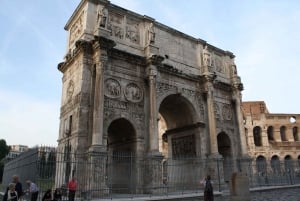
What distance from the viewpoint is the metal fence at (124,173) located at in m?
10.1

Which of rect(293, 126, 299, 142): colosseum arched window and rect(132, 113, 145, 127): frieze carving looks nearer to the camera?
rect(132, 113, 145, 127): frieze carving

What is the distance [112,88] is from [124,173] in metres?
4.90

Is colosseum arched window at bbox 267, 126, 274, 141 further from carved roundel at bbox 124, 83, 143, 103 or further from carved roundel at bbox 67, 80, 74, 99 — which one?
carved roundel at bbox 67, 80, 74, 99

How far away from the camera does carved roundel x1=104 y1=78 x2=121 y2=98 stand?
555 inches

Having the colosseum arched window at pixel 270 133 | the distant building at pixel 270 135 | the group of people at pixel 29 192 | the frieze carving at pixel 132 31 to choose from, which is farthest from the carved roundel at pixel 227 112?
the colosseum arched window at pixel 270 133

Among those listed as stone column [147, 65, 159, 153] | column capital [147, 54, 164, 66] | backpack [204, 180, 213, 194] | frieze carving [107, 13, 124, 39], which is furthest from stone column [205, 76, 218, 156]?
backpack [204, 180, 213, 194]

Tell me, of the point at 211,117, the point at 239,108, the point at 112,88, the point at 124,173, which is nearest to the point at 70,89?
the point at 112,88

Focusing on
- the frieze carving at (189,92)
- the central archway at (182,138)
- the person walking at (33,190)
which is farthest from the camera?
the frieze carving at (189,92)

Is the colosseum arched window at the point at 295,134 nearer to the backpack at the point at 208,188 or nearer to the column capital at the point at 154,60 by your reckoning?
the column capital at the point at 154,60

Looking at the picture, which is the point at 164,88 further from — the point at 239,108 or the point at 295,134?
the point at 295,134

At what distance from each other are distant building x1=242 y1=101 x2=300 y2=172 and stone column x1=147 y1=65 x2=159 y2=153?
69.7 feet

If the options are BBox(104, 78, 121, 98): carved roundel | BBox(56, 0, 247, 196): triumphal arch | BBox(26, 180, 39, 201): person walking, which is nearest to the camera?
BBox(26, 180, 39, 201): person walking

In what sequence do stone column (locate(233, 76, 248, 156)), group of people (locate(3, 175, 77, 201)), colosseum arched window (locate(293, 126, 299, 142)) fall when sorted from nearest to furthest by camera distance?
group of people (locate(3, 175, 77, 201)), stone column (locate(233, 76, 248, 156)), colosseum arched window (locate(293, 126, 299, 142))

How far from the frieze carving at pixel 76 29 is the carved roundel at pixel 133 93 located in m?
4.12
